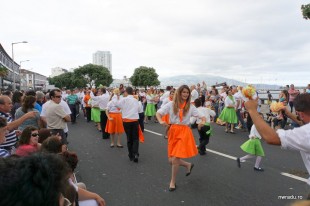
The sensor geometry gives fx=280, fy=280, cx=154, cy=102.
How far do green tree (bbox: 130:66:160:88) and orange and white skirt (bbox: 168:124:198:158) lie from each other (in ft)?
227

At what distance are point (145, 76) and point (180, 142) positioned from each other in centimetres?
6988

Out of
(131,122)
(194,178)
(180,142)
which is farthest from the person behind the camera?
(131,122)

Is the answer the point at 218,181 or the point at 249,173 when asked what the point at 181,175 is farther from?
the point at 249,173

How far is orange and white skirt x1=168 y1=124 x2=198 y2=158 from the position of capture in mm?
A: 5262

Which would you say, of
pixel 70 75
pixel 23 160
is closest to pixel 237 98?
pixel 23 160

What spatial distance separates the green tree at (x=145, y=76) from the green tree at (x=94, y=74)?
10307 millimetres

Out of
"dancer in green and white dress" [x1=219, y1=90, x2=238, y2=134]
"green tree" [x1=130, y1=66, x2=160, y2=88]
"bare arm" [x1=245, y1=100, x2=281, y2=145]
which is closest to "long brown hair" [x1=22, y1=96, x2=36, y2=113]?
"bare arm" [x1=245, y1=100, x2=281, y2=145]

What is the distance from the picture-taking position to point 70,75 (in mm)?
95250

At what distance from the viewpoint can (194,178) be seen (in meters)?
5.77

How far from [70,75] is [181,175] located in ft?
310

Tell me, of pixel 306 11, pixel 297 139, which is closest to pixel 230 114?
pixel 306 11

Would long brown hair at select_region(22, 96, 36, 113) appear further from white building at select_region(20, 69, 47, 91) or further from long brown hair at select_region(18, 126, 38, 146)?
white building at select_region(20, 69, 47, 91)

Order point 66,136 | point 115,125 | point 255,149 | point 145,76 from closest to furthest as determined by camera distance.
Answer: point 255,149 < point 66,136 < point 115,125 < point 145,76

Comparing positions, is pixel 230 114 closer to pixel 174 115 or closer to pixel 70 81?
pixel 174 115
